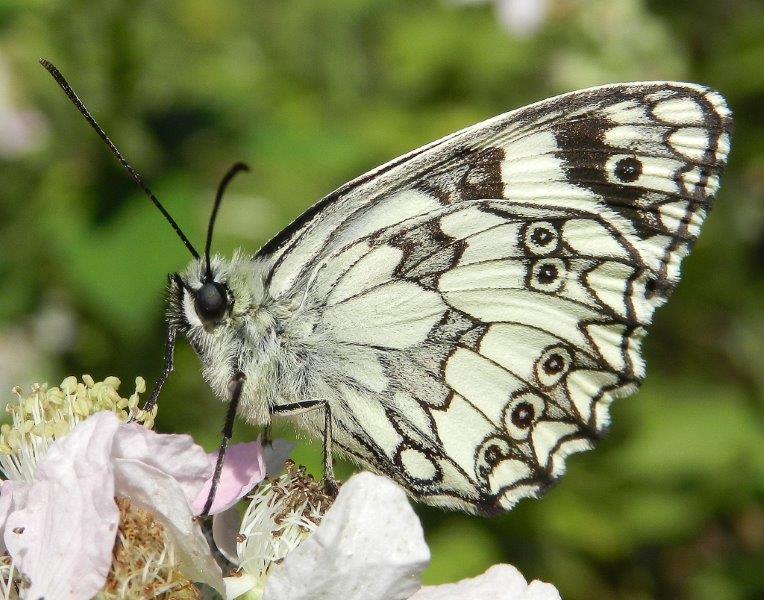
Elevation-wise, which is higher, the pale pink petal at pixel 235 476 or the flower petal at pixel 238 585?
the pale pink petal at pixel 235 476

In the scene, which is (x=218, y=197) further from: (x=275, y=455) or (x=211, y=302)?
(x=275, y=455)

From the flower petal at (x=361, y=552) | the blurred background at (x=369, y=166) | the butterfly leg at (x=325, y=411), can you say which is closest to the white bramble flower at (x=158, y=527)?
the flower petal at (x=361, y=552)

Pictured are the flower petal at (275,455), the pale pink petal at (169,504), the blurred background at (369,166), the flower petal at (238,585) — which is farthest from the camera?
the blurred background at (369,166)

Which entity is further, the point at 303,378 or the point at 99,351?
the point at 99,351

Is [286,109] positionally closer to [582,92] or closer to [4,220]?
[4,220]

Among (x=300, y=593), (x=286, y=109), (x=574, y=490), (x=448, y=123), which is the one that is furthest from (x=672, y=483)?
(x=300, y=593)

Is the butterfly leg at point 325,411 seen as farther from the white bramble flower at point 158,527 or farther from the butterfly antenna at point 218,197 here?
the butterfly antenna at point 218,197
